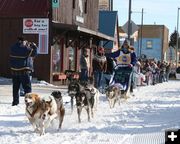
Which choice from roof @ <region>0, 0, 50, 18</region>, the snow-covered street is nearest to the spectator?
the snow-covered street

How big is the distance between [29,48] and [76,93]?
234cm

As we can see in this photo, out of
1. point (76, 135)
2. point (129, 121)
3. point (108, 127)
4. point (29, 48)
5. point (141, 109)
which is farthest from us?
point (141, 109)

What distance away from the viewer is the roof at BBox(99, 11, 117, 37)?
3856cm

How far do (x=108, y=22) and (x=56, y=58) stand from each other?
51.2 ft

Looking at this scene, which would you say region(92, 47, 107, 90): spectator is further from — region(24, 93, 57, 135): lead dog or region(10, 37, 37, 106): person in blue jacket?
region(24, 93, 57, 135): lead dog

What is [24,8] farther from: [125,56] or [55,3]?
[125,56]

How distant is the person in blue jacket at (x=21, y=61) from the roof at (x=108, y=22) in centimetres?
2545

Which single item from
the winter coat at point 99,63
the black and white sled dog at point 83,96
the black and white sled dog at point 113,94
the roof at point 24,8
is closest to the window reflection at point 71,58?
the roof at point 24,8

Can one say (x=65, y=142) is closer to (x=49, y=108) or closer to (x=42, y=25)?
(x=49, y=108)

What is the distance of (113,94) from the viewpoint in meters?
14.5

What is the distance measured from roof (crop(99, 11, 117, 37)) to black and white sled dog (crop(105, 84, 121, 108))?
23.6 m

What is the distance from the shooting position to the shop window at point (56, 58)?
23.4m

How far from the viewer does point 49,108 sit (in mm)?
9000

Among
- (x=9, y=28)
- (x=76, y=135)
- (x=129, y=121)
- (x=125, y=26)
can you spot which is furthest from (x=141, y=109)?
(x=125, y=26)
